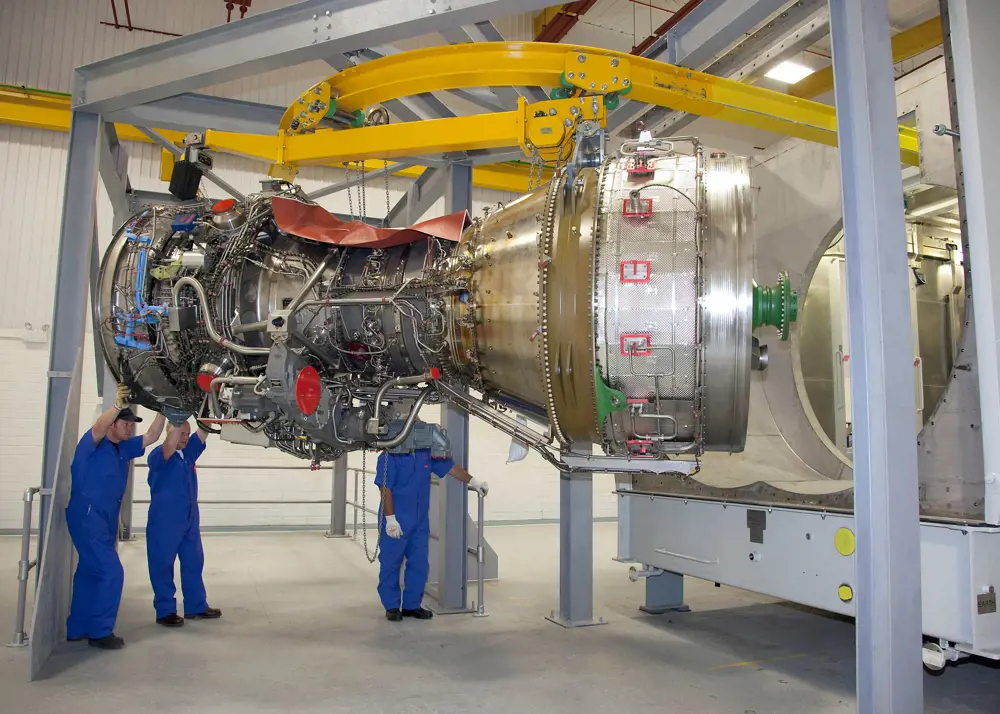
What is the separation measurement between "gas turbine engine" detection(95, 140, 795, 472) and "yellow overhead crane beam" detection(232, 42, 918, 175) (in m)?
0.47

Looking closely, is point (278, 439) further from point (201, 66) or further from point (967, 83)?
point (967, 83)

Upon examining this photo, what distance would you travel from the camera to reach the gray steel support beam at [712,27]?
3.90 metres

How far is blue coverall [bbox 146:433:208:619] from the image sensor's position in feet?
17.7

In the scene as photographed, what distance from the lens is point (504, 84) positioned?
4254 mm

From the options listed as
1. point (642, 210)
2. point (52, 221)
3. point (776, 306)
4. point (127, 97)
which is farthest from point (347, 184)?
point (52, 221)

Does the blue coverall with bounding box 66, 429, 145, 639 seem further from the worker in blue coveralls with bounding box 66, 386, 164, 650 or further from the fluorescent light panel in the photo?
the fluorescent light panel

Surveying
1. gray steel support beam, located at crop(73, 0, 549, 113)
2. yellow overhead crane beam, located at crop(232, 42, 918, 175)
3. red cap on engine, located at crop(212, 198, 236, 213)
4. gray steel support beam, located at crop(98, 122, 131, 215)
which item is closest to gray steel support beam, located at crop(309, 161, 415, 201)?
yellow overhead crane beam, located at crop(232, 42, 918, 175)

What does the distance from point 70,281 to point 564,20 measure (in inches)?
288

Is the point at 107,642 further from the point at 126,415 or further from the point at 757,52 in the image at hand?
the point at 757,52

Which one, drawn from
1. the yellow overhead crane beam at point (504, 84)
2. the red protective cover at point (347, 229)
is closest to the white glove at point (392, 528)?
the red protective cover at point (347, 229)

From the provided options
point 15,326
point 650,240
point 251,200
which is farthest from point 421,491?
point 15,326

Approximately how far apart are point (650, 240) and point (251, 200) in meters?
2.56

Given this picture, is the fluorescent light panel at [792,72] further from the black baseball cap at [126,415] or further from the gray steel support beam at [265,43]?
the black baseball cap at [126,415]

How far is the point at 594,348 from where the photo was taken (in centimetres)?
330
